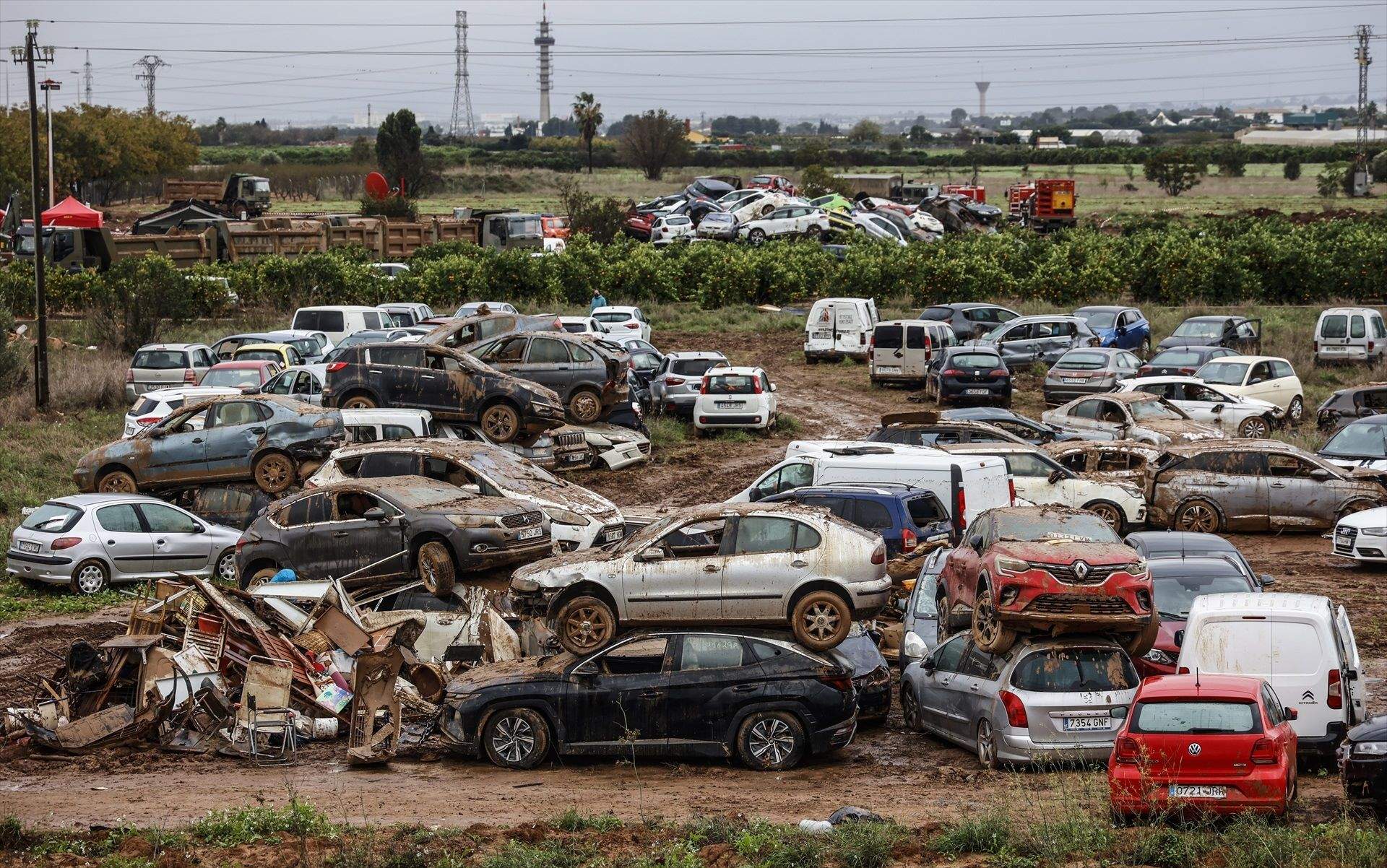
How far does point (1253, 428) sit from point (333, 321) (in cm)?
2034

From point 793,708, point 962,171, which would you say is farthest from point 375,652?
point 962,171

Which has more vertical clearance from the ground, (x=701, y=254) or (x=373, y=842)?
(x=701, y=254)

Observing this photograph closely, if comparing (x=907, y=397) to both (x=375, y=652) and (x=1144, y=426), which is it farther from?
(x=375, y=652)

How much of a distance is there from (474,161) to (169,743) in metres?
109

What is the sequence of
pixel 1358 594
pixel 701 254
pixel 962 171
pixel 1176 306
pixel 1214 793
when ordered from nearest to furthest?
pixel 1214 793 → pixel 1358 594 → pixel 1176 306 → pixel 701 254 → pixel 962 171

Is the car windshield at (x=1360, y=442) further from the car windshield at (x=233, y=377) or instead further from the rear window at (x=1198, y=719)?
the car windshield at (x=233, y=377)

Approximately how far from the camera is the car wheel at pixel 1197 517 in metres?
22.0

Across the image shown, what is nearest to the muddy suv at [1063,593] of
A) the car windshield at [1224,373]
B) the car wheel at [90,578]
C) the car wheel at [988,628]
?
the car wheel at [988,628]

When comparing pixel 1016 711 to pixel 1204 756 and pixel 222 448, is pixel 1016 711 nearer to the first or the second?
pixel 1204 756

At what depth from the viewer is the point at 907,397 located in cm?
3403

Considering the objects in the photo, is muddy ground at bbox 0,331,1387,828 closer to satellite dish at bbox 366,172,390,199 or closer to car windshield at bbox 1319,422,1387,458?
car windshield at bbox 1319,422,1387,458

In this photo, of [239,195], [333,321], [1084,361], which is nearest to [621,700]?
[1084,361]

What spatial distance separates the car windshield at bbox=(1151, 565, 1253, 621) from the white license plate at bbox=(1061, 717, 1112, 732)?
2786 millimetres

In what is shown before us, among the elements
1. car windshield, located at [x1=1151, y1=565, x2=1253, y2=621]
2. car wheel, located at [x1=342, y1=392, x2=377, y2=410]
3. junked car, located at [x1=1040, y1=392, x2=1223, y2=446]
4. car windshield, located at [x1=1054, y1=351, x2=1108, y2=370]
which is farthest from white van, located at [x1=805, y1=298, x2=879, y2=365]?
Answer: car windshield, located at [x1=1151, y1=565, x2=1253, y2=621]
